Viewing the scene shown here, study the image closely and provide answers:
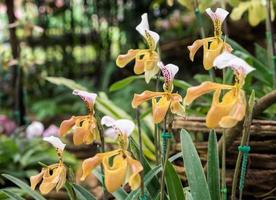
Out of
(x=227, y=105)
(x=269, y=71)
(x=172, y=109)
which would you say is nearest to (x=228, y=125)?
(x=227, y=105)

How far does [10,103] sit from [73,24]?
71 centimetres

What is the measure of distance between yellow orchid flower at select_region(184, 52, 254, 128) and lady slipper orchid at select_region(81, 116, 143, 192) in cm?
9

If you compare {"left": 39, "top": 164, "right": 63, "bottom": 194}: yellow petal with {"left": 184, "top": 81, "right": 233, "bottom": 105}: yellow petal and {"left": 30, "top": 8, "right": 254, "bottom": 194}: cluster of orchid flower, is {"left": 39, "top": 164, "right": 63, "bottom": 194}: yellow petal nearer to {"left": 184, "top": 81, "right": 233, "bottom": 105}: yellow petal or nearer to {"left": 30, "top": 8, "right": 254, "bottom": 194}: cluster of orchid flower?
{"left": 30, "top": 8, "right": 254, "bottom": 194}: cluster of orchid flower

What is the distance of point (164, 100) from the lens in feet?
2.43

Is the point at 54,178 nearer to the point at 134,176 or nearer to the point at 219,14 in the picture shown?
the point at 134,176

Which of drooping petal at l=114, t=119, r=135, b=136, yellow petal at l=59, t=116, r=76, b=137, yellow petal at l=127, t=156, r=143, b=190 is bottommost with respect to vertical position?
yellow petal at l=127, t=156, r=143, b=190

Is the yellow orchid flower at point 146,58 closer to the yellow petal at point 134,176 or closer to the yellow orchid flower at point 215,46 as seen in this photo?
the yellow orchid flower at point 215,46

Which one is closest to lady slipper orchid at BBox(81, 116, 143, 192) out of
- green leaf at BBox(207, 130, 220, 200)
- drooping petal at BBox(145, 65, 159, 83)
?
drooping petal at BBox(145, 65, 159, 83)

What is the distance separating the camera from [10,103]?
3732 millimetres

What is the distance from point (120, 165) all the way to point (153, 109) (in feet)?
0.32

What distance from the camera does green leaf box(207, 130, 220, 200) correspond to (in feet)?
2.97

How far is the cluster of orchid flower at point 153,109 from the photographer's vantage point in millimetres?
643

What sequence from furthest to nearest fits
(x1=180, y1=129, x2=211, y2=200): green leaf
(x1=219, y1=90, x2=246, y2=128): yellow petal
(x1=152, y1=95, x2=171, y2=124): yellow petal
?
(x1=180, y1=129, x2=211, y2=200): green leaf
(x1=152, y1=95, x2=171, y2=124): yellow petal
(x1=219, y1=90, x2=246, y2=128): yellow petal

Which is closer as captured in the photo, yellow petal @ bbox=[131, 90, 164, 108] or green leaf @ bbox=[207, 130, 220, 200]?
yellow petal @ bbox=[131, 90, 164, 108]
